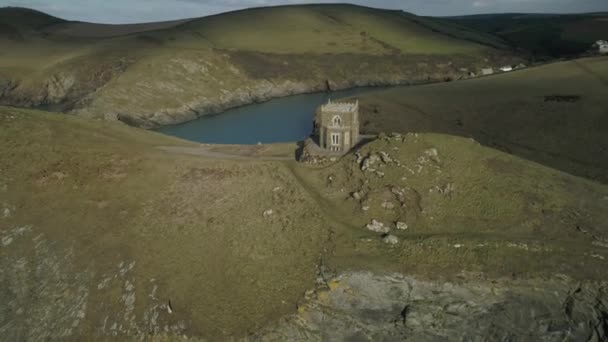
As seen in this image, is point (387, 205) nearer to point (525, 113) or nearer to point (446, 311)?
point (446, 311)

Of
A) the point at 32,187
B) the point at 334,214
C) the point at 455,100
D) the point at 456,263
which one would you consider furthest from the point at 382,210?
the point at 455,100

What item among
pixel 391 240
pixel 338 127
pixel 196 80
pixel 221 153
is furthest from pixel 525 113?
pixel 196 80

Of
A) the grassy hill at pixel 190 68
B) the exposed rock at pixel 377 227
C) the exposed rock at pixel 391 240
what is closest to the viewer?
the exposed rock at pixel 391 240

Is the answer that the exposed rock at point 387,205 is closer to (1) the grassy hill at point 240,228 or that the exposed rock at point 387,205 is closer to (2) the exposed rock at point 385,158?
(1) the grassy hill at point 240,228

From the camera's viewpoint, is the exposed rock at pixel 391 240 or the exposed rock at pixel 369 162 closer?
the exposed rock at pixel 391 240

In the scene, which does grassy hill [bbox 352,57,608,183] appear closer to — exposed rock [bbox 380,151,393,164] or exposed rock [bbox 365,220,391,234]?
exposed rock [bbox 380,151,393,164]

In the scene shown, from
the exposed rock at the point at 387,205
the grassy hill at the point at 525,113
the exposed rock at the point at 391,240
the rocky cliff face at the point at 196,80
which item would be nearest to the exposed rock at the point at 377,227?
the exposed rock at the point at 391,240
